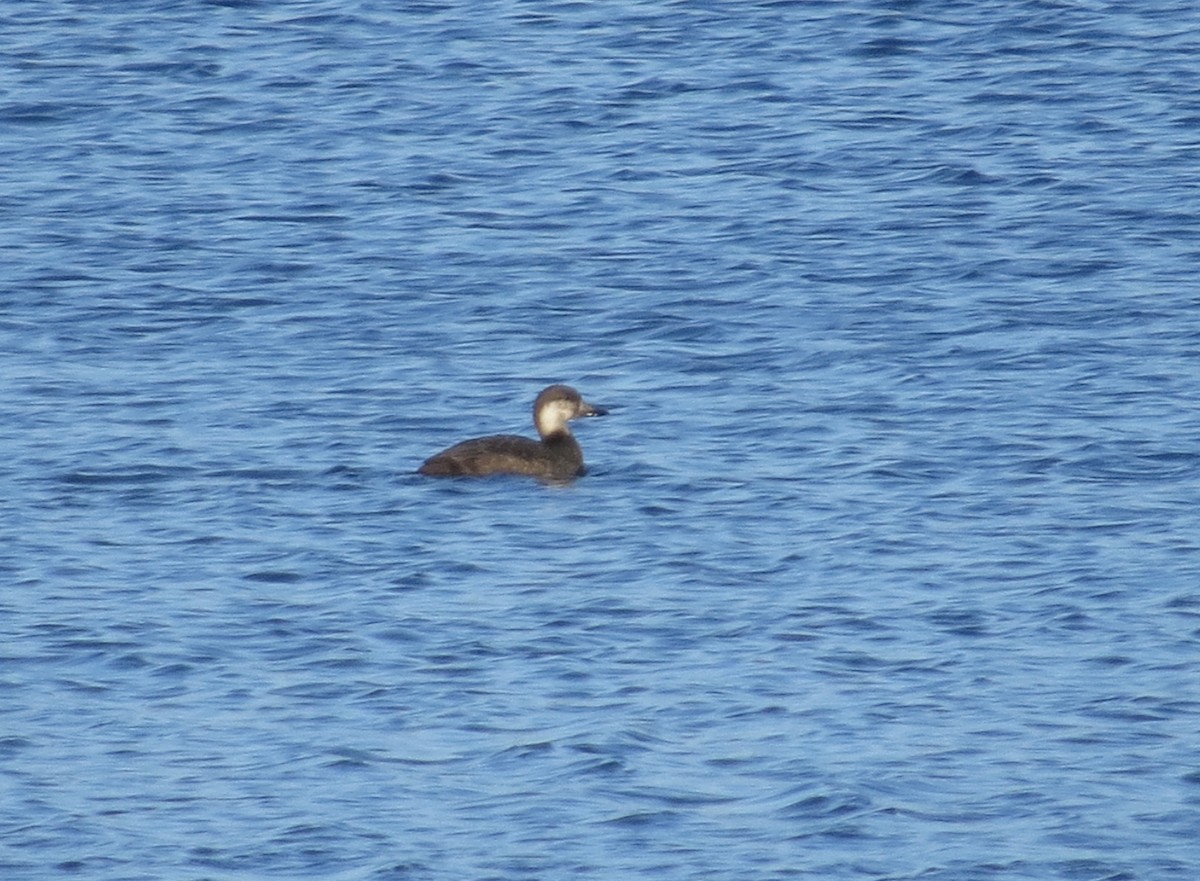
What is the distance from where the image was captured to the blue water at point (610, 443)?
28.5 feet

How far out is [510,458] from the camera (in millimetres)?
12617

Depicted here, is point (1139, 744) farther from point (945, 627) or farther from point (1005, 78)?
point (1005, 78)

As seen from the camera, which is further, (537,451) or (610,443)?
(610,443)

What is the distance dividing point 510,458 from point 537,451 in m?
0.15

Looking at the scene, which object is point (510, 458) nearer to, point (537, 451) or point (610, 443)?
point (537, 451)

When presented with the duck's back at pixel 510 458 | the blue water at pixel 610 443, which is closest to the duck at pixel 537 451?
the duck's back at pixel 510 458

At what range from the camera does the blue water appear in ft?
28.5

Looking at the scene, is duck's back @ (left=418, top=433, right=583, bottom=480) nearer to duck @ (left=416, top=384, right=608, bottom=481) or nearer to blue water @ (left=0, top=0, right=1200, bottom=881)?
duck @ (left=416, top=384, right=608, bottom=481)

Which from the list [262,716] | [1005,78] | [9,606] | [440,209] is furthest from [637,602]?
[1005,78]

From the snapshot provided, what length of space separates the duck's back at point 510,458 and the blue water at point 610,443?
102 millimetres

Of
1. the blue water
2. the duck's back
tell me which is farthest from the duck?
the blue water

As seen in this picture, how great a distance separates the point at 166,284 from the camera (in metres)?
16.2

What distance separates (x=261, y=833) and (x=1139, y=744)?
2.98 meters

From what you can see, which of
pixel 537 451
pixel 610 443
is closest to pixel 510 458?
pixel 537 451
